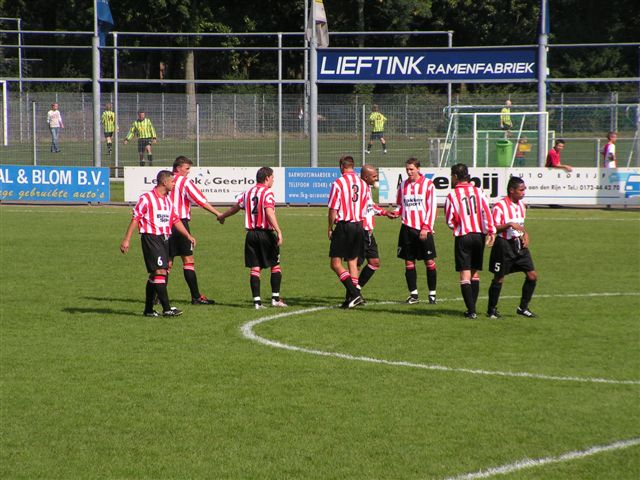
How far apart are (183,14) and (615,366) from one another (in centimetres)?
5740

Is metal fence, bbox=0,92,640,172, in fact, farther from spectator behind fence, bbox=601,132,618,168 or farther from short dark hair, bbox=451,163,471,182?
short dark hair, bbox=451,163,471,182

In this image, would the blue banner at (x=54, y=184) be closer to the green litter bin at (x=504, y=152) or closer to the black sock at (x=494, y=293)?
the green litter bin at (x=504, y=152)

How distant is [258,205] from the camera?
14055 mm

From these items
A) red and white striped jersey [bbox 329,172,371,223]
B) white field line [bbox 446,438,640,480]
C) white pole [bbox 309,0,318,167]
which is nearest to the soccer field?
white field line [bbox 446,438,640,480]

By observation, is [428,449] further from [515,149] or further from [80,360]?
[515,149]

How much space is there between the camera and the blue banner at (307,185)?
2997 cm

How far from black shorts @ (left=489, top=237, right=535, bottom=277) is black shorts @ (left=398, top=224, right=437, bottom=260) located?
1554 mm

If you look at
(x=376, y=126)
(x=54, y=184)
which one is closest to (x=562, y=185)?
(x=376, y=126)

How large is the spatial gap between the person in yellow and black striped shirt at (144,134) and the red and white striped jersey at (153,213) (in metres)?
20.3

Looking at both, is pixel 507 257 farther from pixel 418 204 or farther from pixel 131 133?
pixel 131 133

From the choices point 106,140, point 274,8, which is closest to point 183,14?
point 274,8

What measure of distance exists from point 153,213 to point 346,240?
2561 mm

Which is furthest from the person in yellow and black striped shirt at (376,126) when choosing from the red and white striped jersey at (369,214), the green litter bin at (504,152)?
the red and white striped jersey at (369,214)

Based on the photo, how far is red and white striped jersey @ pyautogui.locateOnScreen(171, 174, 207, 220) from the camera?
48.7 feet
